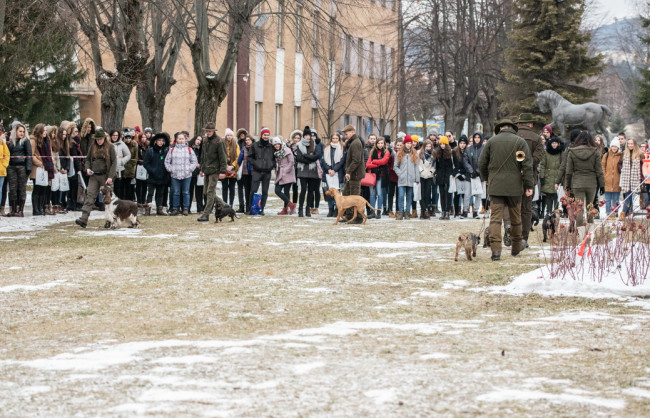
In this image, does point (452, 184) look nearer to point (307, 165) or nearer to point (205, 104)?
point (307, 165)

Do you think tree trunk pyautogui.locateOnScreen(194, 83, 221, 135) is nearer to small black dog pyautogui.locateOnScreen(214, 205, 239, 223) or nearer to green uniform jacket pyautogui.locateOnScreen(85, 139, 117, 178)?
small black dog pyautogui.locateOnScreen(214, 205, 239, 223)

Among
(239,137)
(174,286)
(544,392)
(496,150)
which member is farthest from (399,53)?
(544,392)

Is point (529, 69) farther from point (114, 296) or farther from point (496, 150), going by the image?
point (114, 296)

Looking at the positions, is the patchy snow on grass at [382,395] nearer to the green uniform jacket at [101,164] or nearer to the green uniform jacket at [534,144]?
the green uniform jacket at [534,144]

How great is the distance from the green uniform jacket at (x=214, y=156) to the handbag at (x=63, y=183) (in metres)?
3.10

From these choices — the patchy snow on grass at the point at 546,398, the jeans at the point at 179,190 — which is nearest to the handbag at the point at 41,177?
the jeans at the point at 179,190

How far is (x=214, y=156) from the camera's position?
21.9 meters

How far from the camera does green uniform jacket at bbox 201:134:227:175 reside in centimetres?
2186

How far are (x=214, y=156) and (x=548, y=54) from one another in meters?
27.2

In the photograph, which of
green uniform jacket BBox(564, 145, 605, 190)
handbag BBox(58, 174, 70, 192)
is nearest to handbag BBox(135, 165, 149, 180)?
handbag BBox(58, 174, 70, 192)

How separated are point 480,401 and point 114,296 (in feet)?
17.5

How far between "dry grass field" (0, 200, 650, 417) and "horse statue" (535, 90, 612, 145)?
21692 millimetres

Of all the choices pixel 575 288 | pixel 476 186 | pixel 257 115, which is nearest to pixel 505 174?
pixel 575 288

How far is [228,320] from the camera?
9617 millimetres
